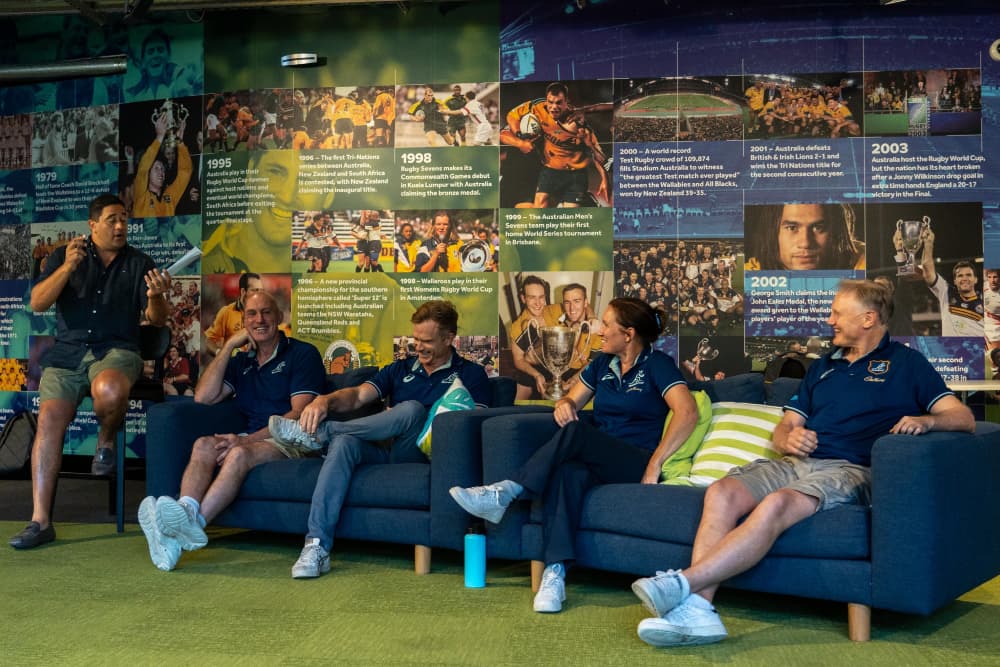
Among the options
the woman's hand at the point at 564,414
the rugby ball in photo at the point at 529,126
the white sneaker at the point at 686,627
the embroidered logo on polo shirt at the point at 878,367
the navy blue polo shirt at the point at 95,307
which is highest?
the rugby ball in photo at the point at 529,126

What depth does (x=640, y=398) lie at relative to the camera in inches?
173

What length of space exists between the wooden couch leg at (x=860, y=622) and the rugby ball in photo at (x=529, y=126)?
4.52 m

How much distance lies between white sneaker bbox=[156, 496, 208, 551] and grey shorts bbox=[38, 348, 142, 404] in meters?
1.25

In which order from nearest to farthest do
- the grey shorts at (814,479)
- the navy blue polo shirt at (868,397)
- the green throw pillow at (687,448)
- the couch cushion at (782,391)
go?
the grey shorts at (814,479)
the navy blue polo shirt at (868,397)
the green throw pillow at (687,448)
the couch cushion at (782,391)

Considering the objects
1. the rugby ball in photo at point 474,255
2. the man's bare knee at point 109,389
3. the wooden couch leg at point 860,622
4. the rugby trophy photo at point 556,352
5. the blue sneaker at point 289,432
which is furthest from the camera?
the rugby ball in photo at point 474,255

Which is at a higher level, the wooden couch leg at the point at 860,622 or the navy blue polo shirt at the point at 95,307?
→ the navy blue polo shirt at the point at 95,307

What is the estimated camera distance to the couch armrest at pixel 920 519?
3.31m

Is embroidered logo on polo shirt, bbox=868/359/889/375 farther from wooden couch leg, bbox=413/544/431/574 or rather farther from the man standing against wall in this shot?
the man standing against wall

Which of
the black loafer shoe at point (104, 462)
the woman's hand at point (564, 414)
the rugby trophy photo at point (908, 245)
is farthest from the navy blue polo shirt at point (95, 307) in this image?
the rugby trophy photo at point (908, 245)

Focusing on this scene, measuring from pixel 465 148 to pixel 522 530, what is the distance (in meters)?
3.81

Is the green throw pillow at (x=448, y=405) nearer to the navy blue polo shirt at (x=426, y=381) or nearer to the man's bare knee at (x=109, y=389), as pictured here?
the navy blue polo shirt at (x=426, y=381)

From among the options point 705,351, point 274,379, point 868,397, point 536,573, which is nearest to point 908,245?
point 705,351

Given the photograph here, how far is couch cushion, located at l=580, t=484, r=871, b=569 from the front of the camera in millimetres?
3455

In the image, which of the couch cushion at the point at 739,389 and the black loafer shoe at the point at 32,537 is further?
the black loafer shoe at the point at 32,537
